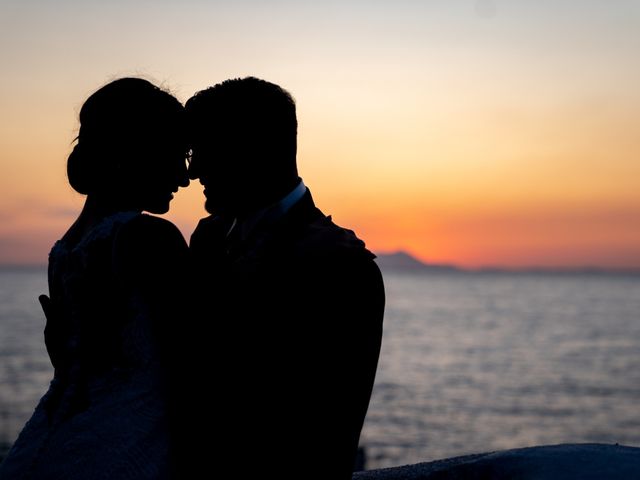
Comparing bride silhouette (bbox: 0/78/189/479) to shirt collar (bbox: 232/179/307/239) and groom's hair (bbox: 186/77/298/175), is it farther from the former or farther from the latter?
groom's hair (bbox: 186/77/298/175)

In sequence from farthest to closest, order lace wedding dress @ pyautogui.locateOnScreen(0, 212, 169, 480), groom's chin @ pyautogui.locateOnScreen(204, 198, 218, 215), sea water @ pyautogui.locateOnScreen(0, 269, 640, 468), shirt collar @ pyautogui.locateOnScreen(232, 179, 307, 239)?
1. sea water @ pyautogui.locateOnScreen(0, 269, 640, 468)
2. groom's chin @ pyautogui.locateOnScreen(204, 198, 218, 215)
3. shirt collar @ pyautogui.locateOnScreen(232, 179, 307, 239)
4. lace wedding dress @ pyautogui.locateOnScreen(0, 212, 169, 480)

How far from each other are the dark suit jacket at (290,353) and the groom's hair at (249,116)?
17.4 inches

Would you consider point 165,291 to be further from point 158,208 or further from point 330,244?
point 330,244

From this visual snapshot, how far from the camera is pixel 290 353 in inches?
114

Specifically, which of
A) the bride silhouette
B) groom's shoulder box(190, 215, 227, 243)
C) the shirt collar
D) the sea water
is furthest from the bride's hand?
the sea water

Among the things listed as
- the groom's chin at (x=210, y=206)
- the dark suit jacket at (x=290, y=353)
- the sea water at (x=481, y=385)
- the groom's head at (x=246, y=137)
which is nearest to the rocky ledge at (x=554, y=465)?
the dark suit jacket at (x=290, y=353)

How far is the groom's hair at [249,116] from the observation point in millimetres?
3217

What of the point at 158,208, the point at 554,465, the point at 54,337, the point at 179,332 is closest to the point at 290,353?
the point at 179,332

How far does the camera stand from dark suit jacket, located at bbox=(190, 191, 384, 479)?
285 centimetres

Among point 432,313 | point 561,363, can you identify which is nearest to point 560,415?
point 561,363

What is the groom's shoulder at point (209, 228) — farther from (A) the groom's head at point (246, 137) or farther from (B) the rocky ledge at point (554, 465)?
(B) the rocky ledge at point (554, 465)

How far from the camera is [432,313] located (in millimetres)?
126250

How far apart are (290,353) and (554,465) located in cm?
106

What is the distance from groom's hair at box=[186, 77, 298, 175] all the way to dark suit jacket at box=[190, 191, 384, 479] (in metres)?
0.44
